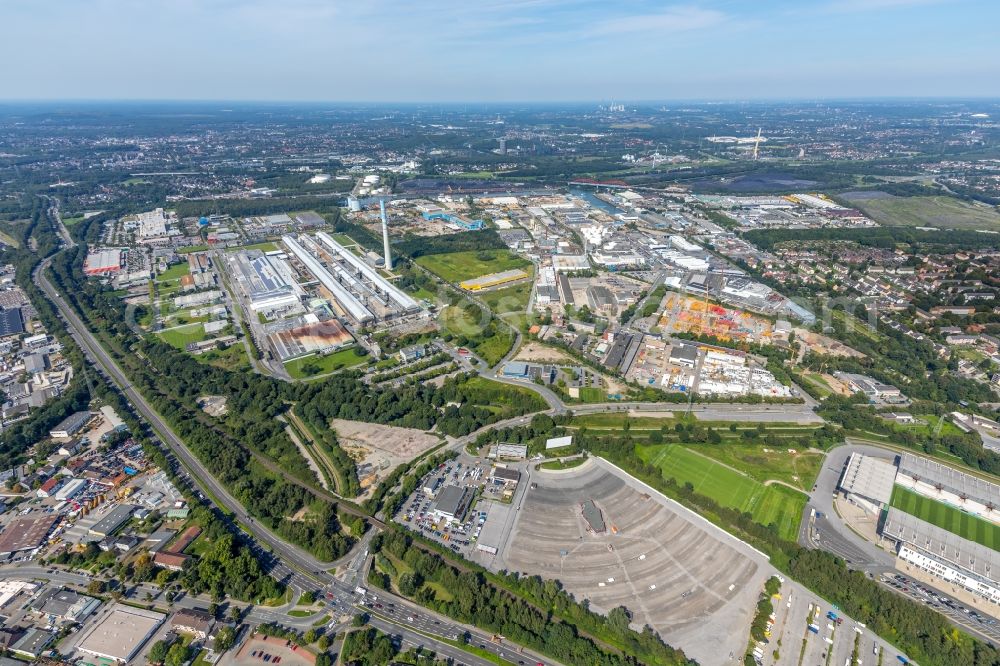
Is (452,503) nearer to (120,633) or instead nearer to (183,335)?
(120,633)

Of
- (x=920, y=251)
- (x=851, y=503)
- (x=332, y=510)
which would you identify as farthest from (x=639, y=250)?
(x=332, y=510)

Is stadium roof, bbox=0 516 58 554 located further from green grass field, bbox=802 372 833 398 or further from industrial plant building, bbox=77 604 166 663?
green grass field, bbox=802 372 833 398

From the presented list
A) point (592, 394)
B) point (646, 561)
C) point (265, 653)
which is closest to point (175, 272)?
point (592, 394)

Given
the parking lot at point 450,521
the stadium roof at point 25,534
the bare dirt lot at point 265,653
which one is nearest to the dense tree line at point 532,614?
the parking lot at point 450,521

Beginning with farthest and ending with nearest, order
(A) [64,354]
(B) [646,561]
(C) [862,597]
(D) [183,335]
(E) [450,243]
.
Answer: (E) [450,243], (D) [183,335], (A) [64,354], (B) [646,561], (C) [862,597]

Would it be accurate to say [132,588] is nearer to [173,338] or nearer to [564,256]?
[173,338]
